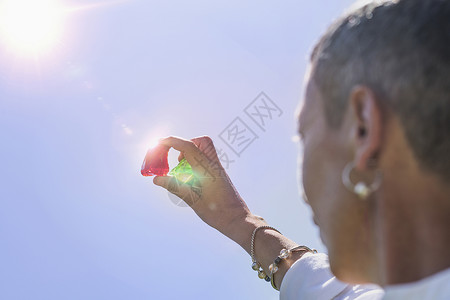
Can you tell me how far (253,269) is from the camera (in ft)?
9.25

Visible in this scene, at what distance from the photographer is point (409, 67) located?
1.22 metres

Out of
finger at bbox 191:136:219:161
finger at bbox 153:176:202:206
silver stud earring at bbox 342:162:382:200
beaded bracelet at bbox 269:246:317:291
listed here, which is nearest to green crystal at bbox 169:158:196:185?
finger at bbox 153:176:202:206

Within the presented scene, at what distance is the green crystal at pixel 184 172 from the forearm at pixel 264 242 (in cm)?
42

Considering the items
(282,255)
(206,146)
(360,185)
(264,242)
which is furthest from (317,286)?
(206,146)

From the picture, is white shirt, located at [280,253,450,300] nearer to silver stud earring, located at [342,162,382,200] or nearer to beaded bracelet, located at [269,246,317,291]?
beaded bracelet, located at [269,246,317,291]

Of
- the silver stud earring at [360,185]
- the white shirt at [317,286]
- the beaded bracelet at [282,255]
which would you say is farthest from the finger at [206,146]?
the silver stud earring at [360,185]

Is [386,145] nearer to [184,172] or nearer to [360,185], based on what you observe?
[360,185]

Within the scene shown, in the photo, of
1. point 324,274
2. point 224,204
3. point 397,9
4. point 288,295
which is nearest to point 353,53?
point 397,9

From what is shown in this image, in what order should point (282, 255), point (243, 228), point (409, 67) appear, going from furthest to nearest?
1. point (243, 228)
2. point (282, 255)
3. point (409, 67)

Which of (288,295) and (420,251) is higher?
(420,251)

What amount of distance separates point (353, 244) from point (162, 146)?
183 cm

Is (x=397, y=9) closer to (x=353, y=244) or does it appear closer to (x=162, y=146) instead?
(x=353, y=244)

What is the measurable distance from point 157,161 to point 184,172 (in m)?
0.20

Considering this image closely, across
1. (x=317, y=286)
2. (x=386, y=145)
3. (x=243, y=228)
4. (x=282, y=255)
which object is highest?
(x=386, y=145)
